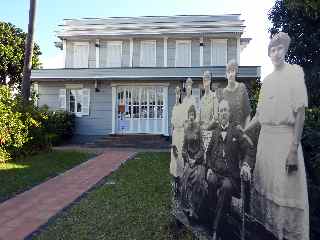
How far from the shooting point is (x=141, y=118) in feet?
79.8

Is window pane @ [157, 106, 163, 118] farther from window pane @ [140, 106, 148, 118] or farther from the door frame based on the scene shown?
window pane @ [140, 106, 148, 118]

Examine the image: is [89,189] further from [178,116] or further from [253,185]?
[253,185]

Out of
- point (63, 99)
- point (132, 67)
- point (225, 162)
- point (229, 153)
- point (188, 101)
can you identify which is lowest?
point (225, 162)

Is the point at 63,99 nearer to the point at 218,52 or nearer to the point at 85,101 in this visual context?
the point at 85,101

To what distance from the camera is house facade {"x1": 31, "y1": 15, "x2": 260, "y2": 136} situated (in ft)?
78.4

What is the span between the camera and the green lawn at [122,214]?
22.8ft

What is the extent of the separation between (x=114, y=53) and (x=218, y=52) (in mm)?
6209

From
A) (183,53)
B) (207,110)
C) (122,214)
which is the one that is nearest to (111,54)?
(183,53)

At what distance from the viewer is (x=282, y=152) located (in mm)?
3582

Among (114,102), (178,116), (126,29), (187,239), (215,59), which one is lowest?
(187,239)

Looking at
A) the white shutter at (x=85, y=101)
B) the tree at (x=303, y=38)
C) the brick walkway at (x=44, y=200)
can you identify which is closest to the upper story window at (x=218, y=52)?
the white shutter at (x=85, y=101)

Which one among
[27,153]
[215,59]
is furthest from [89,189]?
[215,59]

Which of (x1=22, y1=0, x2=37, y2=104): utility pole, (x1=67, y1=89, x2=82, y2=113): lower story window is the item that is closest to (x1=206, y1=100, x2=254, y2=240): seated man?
(x1=22, y1=0, x2=37, y2=104): utility pole

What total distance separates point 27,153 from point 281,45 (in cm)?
1450
